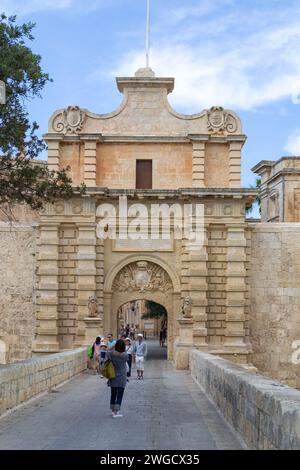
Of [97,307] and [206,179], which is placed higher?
[206,179]

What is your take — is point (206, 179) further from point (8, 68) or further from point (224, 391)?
point (224, 391)

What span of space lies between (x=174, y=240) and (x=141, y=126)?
417 cm

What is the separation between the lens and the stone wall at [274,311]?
27344mm

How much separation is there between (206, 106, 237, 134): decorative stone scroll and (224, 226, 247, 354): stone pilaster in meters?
3.43

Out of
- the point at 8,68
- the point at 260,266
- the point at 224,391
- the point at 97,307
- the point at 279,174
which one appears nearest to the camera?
the point at 224,391

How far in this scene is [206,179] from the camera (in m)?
27.1

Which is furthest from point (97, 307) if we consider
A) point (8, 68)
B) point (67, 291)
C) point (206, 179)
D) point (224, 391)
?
point (224, 391)

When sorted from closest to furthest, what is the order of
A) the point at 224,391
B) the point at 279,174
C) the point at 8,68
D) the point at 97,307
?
1. the point at 224,391
2. the point at 8,68
3. the point at 97,307
4. the point at 279,174

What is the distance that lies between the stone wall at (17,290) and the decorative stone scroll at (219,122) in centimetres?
722

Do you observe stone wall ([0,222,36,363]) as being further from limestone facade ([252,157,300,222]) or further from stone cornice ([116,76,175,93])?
limestone facade ([252,157,300,222])

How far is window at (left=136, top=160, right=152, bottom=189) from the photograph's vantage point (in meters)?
27.6

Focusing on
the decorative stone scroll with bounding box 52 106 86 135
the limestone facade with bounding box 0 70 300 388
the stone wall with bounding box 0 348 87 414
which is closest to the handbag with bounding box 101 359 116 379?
the stone wall with bounding box 0 348 87 414

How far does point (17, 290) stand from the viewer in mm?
27656

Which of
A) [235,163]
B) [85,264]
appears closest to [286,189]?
[235,163]
